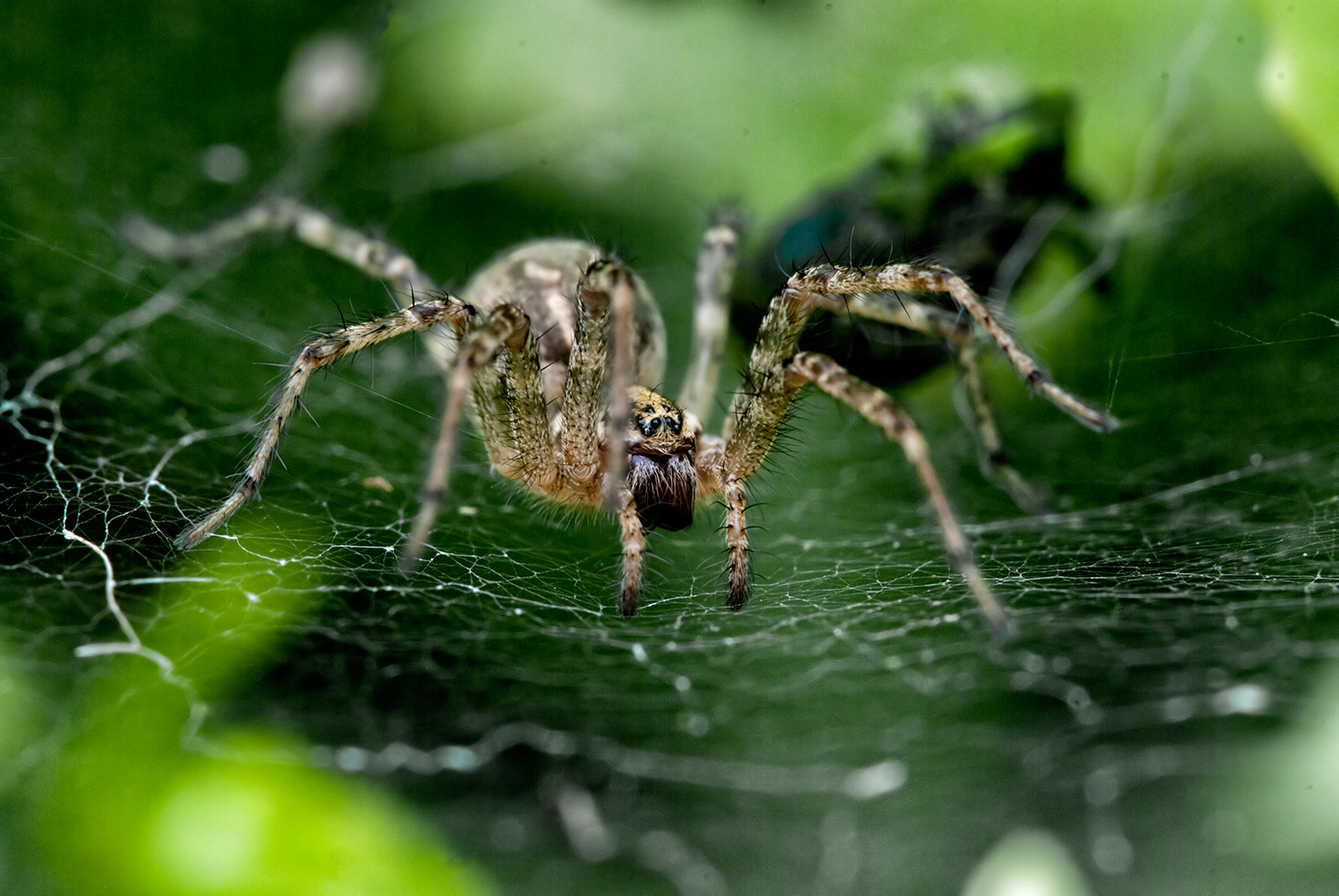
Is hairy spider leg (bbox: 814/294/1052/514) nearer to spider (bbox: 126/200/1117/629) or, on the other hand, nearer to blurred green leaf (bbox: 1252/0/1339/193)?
spider (bbox: 126/200/1117/629)

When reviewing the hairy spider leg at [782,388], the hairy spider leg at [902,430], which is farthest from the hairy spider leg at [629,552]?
the hairy spider leg at [902,430]

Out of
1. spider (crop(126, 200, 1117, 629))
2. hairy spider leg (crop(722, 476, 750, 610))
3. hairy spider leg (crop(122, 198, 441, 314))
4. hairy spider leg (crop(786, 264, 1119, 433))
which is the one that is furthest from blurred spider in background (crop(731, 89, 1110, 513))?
hairy spider leg (crop(122, 198, 441, 314))

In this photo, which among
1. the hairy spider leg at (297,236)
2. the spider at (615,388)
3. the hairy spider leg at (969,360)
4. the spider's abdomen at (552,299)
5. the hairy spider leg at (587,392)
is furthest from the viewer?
the hairy spider leg at (297,236)

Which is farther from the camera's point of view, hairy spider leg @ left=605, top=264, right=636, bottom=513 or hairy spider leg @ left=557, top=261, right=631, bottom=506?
hairy spider leg @ left=557, top=261, right=631, bottom=506

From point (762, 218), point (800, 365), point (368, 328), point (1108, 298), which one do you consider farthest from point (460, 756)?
point (1108, 298)

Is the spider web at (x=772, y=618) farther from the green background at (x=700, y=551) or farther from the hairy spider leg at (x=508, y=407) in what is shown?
the hairy spider leg at (x=508, y=407)

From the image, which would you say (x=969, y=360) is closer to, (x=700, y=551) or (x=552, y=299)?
(x=700, y=551)

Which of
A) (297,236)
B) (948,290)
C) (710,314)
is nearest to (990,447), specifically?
(948,290)

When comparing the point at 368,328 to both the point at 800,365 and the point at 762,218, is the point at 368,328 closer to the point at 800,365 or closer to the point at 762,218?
the point at 800,365
